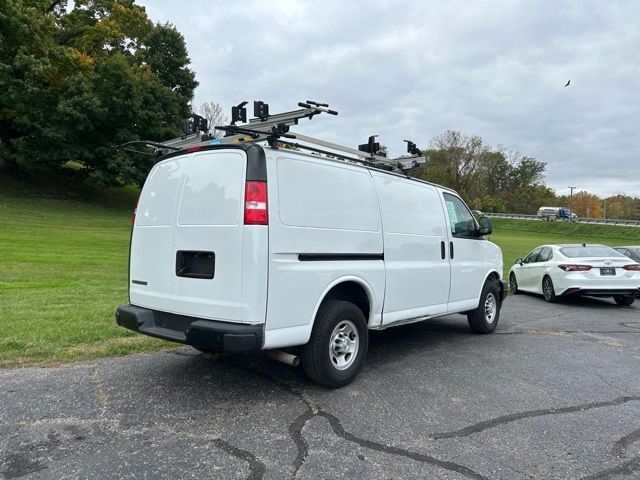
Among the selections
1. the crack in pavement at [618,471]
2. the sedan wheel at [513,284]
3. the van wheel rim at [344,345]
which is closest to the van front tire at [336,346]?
the van wheel rim at [344,345]

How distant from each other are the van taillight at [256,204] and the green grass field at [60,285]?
2727mm

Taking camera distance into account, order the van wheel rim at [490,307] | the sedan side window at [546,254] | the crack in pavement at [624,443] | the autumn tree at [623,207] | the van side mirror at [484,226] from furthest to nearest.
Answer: the autumn tree at [623,207] < the sedan side window at [546,254] < the van wheel rim at [490,307] < the van side mirror at [484,226] < the crack in pavement at [624,443]

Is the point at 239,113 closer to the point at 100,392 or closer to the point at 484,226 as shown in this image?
the point at 100,392

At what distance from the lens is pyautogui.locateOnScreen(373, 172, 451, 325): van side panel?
532cm

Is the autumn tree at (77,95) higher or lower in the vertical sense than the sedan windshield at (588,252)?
higher

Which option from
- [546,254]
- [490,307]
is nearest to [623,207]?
[546,254]

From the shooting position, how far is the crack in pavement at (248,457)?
3042 millimetres

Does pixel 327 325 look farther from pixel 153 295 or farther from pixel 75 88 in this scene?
pixel 75 88

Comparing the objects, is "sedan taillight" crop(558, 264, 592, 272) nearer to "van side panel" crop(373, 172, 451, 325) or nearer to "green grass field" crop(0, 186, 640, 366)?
"van side panel" crop(373, 172, 451, 325)

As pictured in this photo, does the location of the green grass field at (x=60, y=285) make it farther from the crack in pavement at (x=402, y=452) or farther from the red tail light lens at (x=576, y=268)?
the red tail light lens at (x=576, y=268)

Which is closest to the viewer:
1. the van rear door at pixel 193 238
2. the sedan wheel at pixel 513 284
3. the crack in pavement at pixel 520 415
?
the crack in pavement at pixel 520 415

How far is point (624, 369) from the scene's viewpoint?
562 cm

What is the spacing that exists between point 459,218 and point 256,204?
373 cm

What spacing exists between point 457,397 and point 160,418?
100 inches
